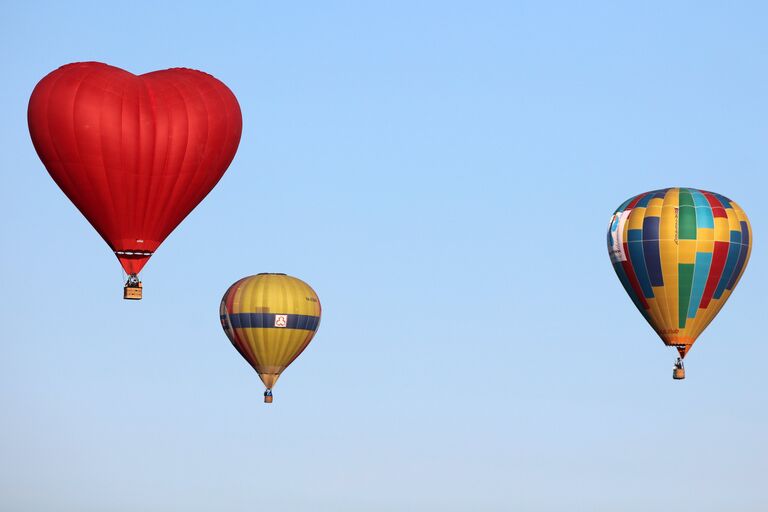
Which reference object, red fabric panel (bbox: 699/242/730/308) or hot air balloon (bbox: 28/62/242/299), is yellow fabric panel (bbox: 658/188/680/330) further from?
hot air balloon (bbox: 28/62/242/299)

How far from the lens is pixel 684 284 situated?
2598 inches

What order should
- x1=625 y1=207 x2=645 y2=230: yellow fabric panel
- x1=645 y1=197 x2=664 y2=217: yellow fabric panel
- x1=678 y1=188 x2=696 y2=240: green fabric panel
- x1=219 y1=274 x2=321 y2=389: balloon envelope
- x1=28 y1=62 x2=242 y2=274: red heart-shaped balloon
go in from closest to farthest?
x1=28 y1=62 x2=242 y2=274: red heart-shaped balloon → x1=678 y1=188 x2=696 y2=240: green fabric panel → x1=645 y1=197 x2=664 y2=217: yellow fabric panel → x1=625 y1=207 x2=645 y2=230: yellow fabric panel → x1=219 y1=274 x2=321 y2=389: balloon envelope

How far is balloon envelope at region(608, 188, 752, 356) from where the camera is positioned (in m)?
65.9

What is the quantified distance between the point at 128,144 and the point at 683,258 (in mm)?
17605

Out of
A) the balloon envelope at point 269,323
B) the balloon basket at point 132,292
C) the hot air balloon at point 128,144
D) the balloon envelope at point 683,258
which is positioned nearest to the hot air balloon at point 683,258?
the balloon envelope at point 683,258

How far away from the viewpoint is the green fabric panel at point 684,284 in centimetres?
6594

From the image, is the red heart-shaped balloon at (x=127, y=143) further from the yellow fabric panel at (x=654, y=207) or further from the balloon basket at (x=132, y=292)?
the yellow fabric panel at (x=654, y=207)

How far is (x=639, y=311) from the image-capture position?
2650 inches

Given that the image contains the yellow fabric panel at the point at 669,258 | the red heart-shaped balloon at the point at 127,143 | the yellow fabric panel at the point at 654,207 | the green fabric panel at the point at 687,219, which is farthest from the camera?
the yellow fabric panel at the point at 654,207

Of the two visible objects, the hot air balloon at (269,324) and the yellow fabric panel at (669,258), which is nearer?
the yellow fabric panel at (669,258)

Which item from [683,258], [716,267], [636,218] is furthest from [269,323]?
[716,267]

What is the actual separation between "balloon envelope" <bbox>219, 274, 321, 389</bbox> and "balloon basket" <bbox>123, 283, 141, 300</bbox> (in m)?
12.5

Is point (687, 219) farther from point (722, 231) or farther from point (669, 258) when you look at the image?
point (669, 258)

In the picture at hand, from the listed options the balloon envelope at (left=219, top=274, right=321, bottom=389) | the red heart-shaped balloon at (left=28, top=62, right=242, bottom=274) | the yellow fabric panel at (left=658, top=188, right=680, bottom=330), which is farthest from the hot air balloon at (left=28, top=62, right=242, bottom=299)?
the yellow fabric panel at (left=658, top=188, right=680, bottom=330)
